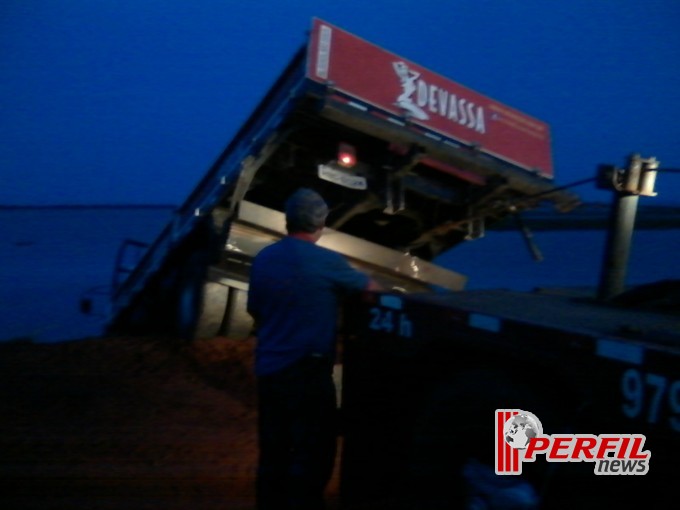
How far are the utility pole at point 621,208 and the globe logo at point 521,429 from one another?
289 cm

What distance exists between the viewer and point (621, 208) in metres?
5.90

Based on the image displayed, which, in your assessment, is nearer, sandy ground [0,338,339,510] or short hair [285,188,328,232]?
short hair [285,188,328,232]

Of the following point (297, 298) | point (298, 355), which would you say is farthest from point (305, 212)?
point (298, 355)

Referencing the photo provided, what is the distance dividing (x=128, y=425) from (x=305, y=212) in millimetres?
3194

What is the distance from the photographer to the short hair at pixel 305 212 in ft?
11.6

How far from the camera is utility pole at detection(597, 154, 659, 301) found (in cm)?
579

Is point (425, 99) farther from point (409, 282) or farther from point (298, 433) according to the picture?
point (298, 433)

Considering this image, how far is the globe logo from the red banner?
3645 mm

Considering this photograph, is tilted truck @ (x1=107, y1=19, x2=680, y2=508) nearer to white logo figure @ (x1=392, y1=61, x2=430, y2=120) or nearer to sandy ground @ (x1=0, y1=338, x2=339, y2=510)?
white logo figure @ (x1=392, y1=61, x2=430, y2=120)

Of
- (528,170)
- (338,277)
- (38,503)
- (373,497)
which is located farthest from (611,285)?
(38,503)

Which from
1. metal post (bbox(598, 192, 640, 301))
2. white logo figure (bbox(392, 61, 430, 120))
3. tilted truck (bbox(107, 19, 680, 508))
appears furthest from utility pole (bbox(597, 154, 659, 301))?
white logo figure (bbox(392, 61, 430, 120))

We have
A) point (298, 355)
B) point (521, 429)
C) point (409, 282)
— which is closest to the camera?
point (521, 429)

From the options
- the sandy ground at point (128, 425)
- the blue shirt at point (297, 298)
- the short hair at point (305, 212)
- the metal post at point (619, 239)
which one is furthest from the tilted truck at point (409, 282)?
the metal post at point (619, 239)

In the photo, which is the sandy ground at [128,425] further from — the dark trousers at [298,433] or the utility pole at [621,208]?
the utility pole at [621,208]
